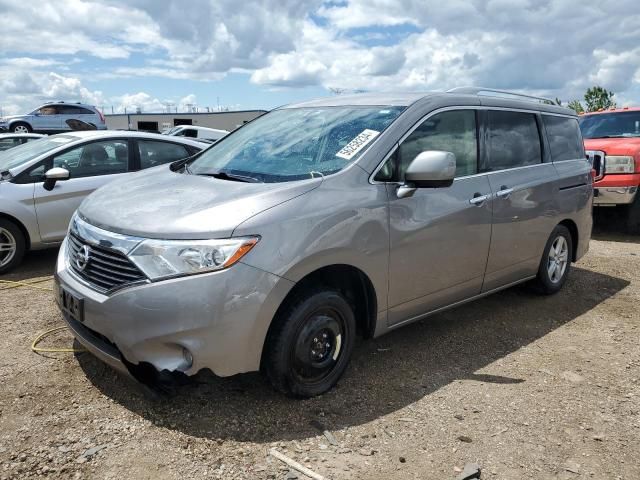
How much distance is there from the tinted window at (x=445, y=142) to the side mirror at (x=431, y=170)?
0.49 feet

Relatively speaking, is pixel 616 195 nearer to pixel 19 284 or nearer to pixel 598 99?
pixel 19 284

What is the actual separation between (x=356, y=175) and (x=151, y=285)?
133cm

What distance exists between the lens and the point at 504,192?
4.22m

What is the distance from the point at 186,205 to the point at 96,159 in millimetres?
3772

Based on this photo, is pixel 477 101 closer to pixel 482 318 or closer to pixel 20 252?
pixel 482 318

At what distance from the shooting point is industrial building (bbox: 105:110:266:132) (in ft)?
165

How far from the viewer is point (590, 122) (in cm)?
966

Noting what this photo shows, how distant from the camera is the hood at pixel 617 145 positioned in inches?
319

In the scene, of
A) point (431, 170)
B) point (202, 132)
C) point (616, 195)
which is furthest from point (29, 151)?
point (202, 132)

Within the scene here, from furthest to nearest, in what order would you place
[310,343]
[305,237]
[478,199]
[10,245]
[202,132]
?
[202,132], [10,245], [478,199], [310,343], [305,237]

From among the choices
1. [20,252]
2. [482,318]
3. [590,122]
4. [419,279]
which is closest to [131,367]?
[419,279]

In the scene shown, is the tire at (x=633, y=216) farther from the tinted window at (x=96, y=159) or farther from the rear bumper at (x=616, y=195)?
the tinted window at (x=96, y=159)

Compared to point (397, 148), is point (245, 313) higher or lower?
lower

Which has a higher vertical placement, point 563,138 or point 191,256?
point 563,138
